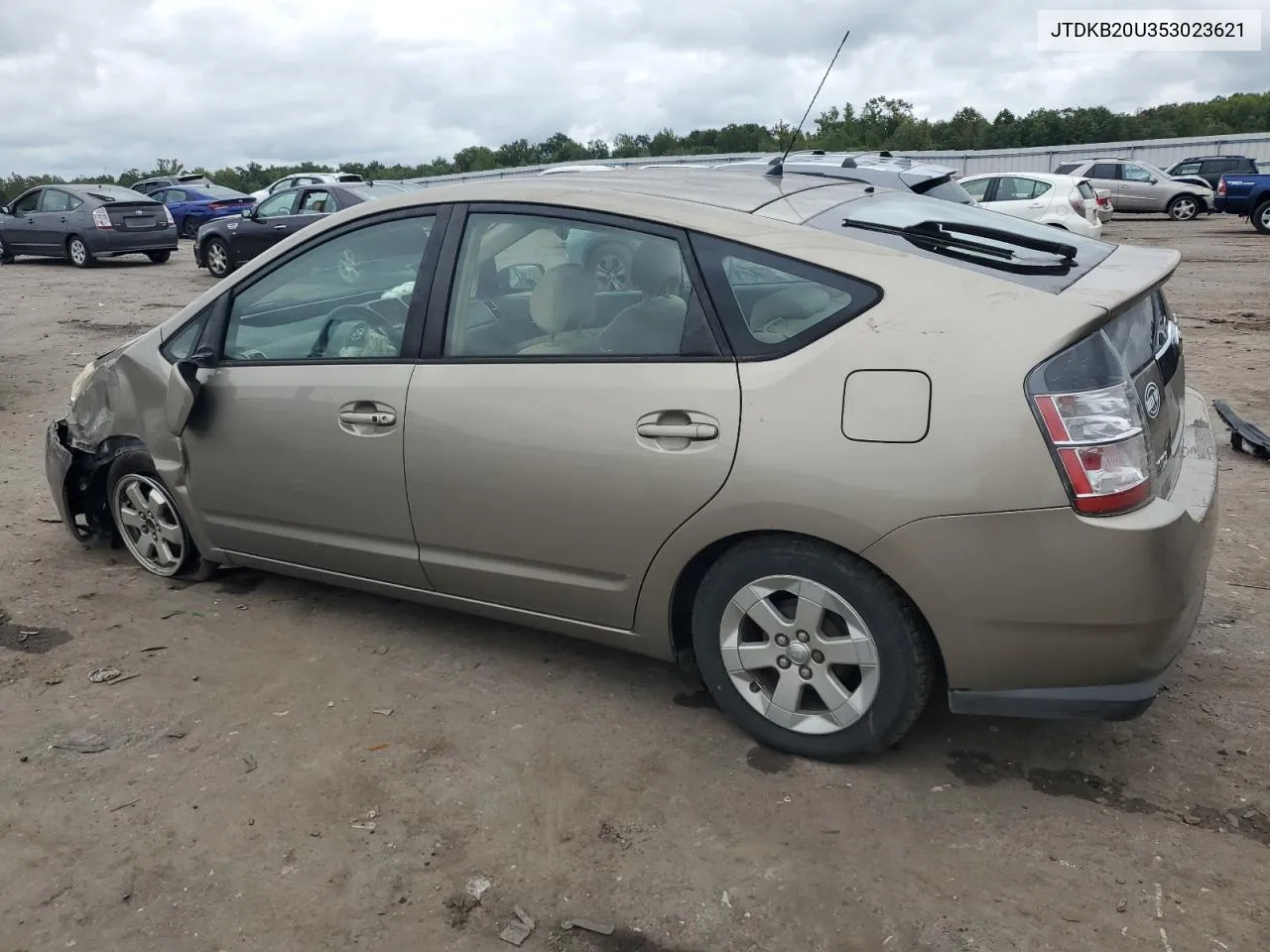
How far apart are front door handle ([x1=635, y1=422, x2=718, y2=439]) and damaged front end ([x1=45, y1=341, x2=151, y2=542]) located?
8.27 feet

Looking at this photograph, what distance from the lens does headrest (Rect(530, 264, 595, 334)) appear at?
3295 mm

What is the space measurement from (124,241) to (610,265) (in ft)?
60.5

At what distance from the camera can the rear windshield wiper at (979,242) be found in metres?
2.98

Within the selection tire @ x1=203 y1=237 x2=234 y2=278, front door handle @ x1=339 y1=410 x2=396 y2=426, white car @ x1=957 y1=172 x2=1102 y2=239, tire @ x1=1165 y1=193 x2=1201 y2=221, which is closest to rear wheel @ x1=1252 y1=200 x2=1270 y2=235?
tire @ x1=1165 y1=193 x2=1201 y2=221

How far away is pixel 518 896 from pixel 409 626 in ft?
5.57

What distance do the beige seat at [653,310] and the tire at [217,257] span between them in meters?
15.4

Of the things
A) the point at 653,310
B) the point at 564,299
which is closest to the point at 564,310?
the point at 564,299

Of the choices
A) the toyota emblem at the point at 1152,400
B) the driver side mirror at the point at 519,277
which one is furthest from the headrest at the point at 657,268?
the toyota emblem at the point at 1152,400

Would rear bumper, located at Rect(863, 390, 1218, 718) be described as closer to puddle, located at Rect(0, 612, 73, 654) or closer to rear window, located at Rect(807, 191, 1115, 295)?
rear window, located at Rect(807, 191, 1115, 295)

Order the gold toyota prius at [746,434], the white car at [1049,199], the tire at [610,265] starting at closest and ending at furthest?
the gold toyota prius at [746,434] < the tire at [610,265] < the white car at [1049,199]

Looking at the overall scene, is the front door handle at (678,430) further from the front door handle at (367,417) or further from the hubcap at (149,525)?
the hubcap at (149,525)

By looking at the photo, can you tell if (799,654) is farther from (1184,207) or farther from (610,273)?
(1184,207)

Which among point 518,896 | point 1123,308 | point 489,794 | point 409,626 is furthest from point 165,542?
point 1123,308

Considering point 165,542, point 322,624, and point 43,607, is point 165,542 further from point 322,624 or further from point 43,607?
point 322,624
